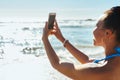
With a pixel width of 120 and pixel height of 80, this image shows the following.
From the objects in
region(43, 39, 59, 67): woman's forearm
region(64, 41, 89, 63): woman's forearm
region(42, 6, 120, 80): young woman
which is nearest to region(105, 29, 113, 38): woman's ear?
region(42, 6, 120, 80): young woman

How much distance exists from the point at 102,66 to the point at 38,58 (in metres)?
14.4

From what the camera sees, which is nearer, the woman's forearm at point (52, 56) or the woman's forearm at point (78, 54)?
the woman's forearm at point (52, 56)

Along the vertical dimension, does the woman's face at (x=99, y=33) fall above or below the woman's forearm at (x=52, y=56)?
above

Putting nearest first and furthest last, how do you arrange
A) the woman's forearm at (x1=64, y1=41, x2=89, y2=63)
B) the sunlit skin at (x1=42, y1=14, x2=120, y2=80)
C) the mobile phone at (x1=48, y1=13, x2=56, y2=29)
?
the sunlit skin at (x1=42, y1=14, x2=120, y2=80)
the mobile phone at (x1=48, y1=13, x2=56, y2=29)
the woman's forearm at (x1=64, y1=41, x2=89, y2=63)

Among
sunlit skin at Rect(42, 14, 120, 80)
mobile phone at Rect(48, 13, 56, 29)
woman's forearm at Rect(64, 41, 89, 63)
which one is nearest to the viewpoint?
sunlit skin at Rect(42, 14, 120, 80)

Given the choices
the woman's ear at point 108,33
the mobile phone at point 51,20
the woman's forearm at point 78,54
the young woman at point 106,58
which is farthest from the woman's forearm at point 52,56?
the woman's forearm at point 78,54

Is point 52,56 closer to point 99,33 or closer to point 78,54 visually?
A: point 99,33

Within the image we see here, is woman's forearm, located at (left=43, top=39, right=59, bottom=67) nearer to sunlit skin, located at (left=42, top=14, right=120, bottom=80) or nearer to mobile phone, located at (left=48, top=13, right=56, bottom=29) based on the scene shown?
sunlit skin, located at (left=42, top=14, right=120, bottom=80)

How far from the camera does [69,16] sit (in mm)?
50312

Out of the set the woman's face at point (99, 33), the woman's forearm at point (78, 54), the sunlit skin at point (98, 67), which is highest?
the woman's face at point (99, 33)

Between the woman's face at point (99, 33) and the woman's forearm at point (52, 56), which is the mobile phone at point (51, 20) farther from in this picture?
the woman's face at point (99, 33)

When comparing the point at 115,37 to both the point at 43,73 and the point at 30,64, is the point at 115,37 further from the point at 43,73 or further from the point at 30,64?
the point at 30,64

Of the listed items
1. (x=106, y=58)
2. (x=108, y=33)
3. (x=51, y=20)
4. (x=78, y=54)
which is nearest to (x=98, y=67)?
(x=106, y=58)

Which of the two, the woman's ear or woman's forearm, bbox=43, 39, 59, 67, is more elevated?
the woman's ear
